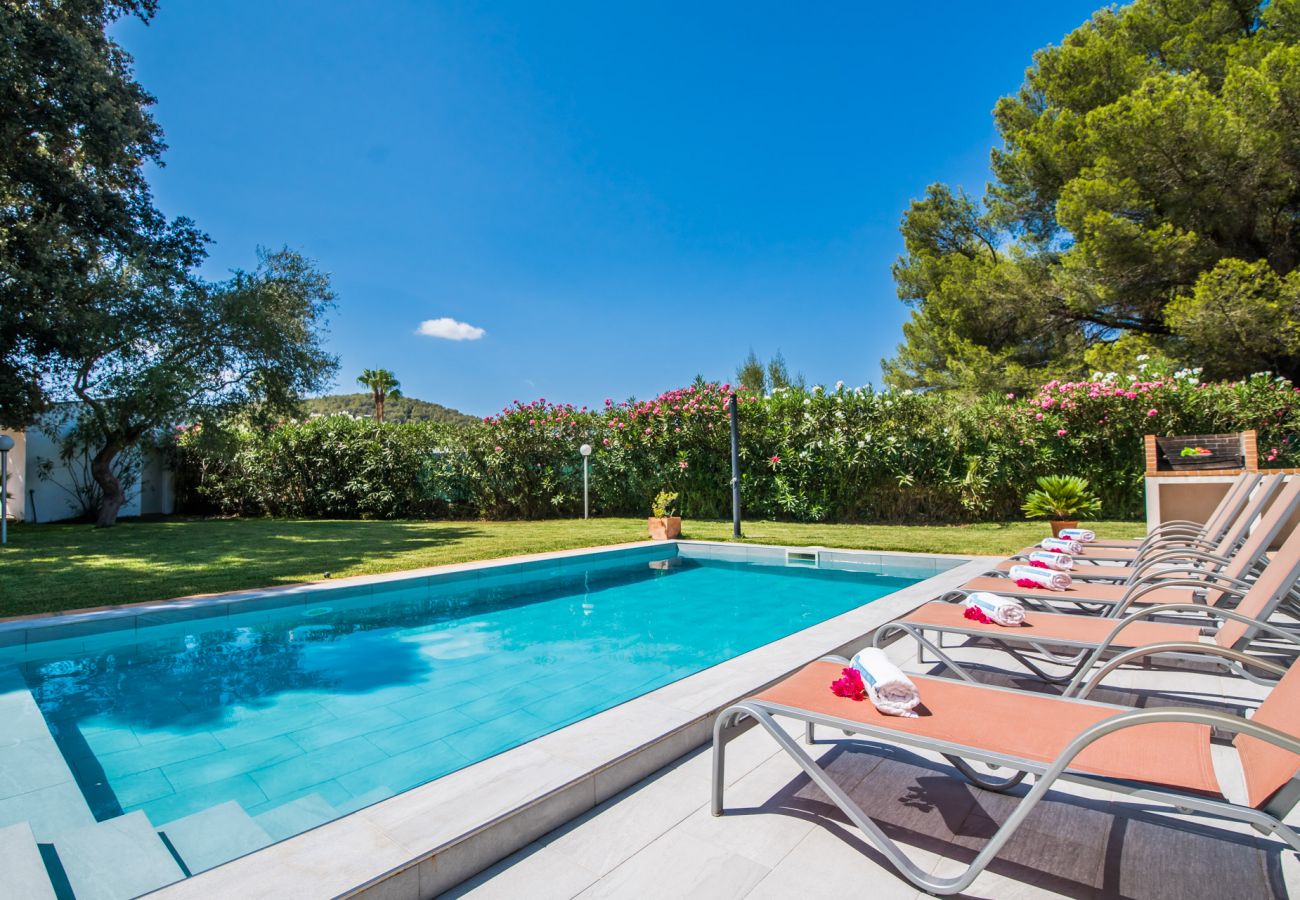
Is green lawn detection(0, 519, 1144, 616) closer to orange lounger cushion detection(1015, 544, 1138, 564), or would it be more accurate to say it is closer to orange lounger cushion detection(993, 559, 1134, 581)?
orange lounger cushion detection(1015, 544, 1138, 564)

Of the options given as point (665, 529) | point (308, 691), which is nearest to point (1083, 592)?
point (308, 691)

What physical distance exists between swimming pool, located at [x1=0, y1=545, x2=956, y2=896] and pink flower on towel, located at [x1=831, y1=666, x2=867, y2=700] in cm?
208

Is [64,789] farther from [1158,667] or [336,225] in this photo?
[336,225]

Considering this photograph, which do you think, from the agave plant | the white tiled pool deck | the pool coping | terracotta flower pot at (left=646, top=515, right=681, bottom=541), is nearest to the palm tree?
terracotta flower pot at (left=646, top=515, right=681, bottom=541)

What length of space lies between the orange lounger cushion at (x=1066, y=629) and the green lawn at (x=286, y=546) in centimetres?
512

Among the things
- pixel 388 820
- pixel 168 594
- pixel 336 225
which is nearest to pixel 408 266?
pixel 336 225

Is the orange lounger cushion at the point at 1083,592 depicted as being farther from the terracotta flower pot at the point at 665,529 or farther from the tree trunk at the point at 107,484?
the tree trunk at the point at 107,484

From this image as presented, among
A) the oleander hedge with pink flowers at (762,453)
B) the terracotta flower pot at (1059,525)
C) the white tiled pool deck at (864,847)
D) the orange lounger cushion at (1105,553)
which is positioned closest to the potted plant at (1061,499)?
the terracotta flower pot at (1059,525)

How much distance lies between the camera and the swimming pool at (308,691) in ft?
8.84

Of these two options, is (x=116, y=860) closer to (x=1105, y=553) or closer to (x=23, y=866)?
(x=23, y=866)

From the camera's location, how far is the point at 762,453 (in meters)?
13.2

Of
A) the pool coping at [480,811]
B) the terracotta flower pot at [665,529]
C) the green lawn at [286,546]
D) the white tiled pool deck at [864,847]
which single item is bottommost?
the white tiled pool deck at [864,847]

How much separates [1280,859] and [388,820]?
8.64 feet

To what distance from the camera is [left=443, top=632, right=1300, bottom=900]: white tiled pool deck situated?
1.76m
